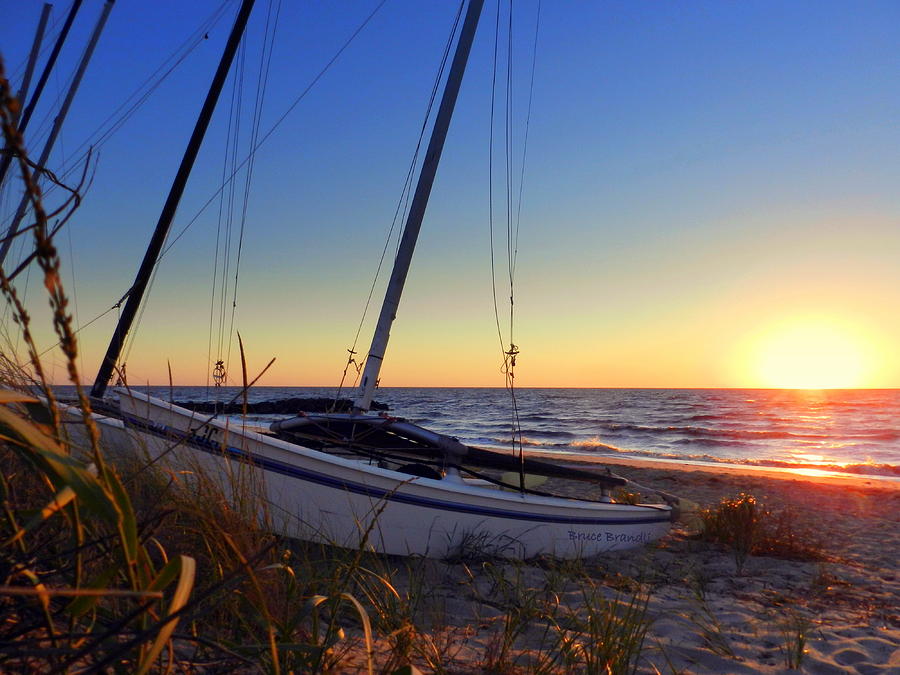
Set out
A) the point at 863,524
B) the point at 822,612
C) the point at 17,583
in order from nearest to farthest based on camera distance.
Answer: the point at 17,583, the point at 822,612, the point at 863,524

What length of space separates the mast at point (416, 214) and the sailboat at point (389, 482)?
0.02 m

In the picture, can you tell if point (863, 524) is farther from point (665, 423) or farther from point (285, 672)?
point (665, 423)

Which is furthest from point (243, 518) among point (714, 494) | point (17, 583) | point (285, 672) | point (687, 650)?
point (714, 494)

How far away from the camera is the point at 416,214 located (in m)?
7.51

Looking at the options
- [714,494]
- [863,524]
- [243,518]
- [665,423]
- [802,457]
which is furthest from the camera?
[665,423]

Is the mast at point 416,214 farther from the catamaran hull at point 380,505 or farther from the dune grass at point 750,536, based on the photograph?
the dune grass at point 750,536

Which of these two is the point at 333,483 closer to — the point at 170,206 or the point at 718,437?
the point at 170,206

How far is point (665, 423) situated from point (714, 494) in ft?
87.1

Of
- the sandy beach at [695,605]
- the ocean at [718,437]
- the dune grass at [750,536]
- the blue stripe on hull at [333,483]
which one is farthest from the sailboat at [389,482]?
the ocean at [718,437]

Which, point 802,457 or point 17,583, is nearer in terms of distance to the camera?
point 17,583

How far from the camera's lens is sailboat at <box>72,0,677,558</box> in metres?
4.41

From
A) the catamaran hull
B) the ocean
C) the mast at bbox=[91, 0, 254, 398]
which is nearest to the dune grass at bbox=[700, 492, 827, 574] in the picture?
the catamaran hull

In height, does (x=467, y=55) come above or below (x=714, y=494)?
above

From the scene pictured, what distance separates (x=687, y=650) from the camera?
353 centimetres
